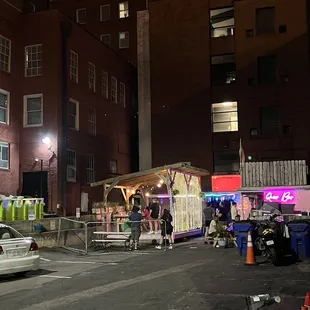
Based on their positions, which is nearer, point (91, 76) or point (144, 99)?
point (91, 76)

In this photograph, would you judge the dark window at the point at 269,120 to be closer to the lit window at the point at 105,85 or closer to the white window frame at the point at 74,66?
the lit window at the point at 105,85

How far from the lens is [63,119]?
88.9 ft

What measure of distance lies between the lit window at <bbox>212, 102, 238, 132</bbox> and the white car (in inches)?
834

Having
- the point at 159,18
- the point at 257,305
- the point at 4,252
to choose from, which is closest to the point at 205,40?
the point at 159,18

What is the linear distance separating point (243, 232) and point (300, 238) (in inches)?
69.2

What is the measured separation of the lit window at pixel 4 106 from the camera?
26062 mm

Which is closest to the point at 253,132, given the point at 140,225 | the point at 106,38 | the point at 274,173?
the point at 274,173

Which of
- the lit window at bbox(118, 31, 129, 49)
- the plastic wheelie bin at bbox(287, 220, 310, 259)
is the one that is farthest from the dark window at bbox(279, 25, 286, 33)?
the plastic wheelie bin at bbox(287, 220, 310, 259)

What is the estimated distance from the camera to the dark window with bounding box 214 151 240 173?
31766mm

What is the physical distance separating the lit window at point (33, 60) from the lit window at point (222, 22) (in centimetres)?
1205

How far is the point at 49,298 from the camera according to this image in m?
9.71

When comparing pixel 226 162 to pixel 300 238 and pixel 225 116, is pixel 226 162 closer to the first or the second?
pixel 225 116

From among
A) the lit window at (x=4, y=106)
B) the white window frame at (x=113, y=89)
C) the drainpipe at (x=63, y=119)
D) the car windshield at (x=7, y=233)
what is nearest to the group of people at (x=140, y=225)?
the car windshield at (x=7, y=233)

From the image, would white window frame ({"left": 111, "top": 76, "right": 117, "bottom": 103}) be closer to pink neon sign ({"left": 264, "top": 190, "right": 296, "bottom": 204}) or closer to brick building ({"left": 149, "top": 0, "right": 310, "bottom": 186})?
brick building ({"left": 149, "top": 0, "right": 310, "bottom": 186})
